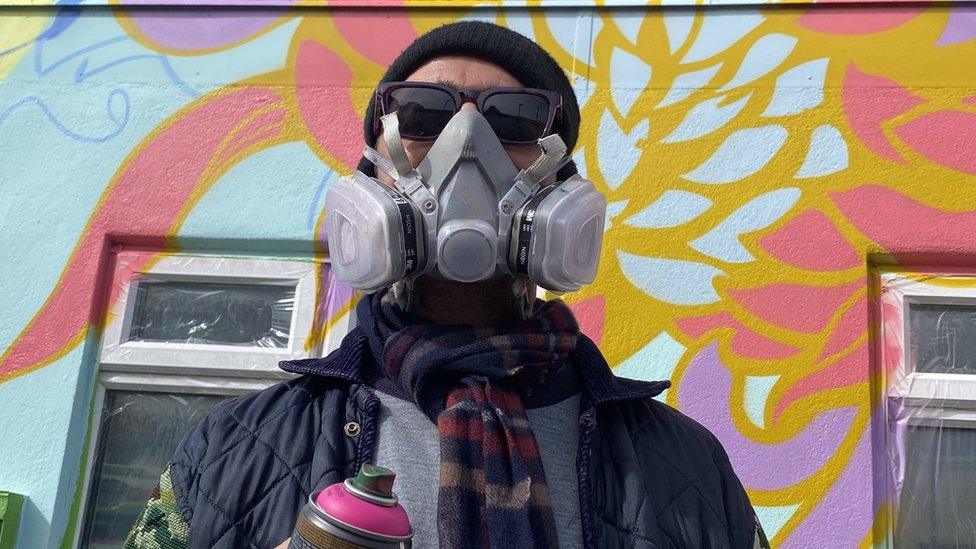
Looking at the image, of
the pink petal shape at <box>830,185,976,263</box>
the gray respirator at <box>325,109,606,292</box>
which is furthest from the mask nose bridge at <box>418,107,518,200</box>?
the pink petal shape at <box>830,185,976,263</box>

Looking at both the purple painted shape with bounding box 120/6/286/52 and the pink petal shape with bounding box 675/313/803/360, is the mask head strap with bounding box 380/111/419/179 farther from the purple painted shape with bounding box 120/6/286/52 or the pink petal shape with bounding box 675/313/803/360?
the purple painted shape with bounding box 120/6/286/52

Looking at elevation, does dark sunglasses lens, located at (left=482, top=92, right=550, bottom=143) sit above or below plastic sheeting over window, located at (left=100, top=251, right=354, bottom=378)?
above

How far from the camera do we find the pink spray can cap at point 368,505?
3.88 feet

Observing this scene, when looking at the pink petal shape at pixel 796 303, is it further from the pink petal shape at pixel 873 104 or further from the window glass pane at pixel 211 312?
the window glass pane at pixel 211 312

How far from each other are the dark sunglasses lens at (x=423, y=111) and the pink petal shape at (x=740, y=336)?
66.4 inches

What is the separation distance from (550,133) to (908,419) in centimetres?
188

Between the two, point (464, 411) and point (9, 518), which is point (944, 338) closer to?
point (464, 411)

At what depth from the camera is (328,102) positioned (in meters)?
3.77

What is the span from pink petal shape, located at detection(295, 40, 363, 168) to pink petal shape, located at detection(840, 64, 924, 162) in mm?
1759

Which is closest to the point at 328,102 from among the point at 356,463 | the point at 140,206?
the point at 140,206

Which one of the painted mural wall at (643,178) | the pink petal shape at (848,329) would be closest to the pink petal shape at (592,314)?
the painted mural wall at (643,178)

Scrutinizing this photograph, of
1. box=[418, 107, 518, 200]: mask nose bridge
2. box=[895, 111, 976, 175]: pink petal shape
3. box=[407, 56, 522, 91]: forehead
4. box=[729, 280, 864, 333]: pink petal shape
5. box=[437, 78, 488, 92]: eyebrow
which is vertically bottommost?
box=[729, 280, 864, 333]: pink petal shape

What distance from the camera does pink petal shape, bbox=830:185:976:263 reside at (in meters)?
3.27

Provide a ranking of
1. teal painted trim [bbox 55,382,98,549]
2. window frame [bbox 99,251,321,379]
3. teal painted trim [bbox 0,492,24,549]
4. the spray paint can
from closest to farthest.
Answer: the spray paint can → teal painted trim [bbox 0,492,24,549] → teal painted trim [bbox 55,382,98,549] → window frame [bbox 99,251,321,379]
